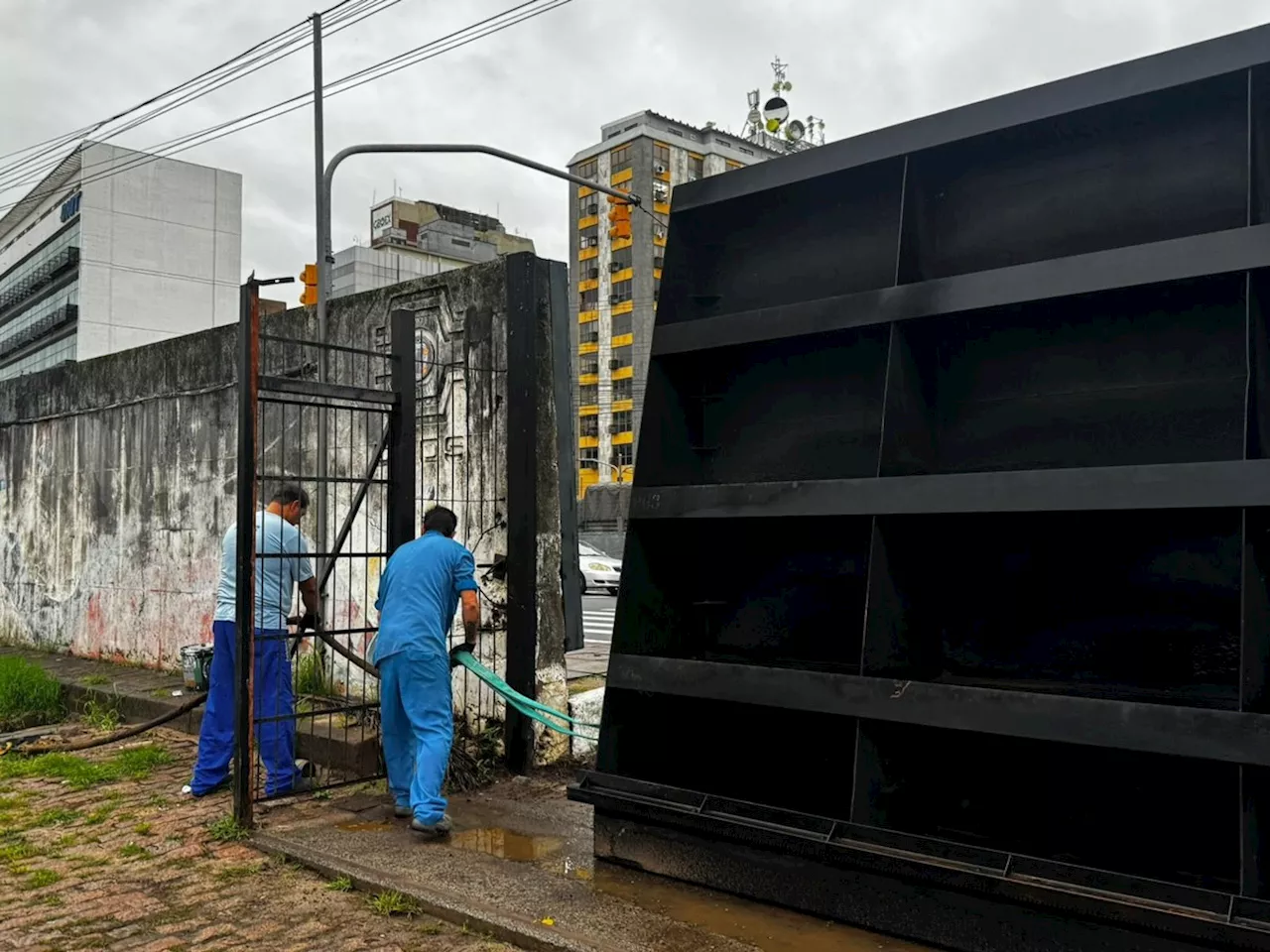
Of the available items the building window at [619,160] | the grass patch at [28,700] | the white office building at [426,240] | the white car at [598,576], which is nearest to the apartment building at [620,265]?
the building window at [619,160]

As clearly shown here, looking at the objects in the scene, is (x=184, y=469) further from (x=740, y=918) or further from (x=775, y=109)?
(x=775, y=109)

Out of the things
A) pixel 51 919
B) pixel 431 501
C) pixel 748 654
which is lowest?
pixel 51 919

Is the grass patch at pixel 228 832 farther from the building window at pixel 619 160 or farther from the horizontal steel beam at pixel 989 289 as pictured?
the building window at pixel 619 160

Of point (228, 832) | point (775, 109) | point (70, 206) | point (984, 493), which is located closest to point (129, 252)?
point (70, 206)

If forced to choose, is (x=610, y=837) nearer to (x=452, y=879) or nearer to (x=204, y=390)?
(x=452, y=879)

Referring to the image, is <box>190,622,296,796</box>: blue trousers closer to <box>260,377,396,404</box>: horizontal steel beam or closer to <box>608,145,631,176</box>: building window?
<box>260,377,396,404</box>: horizontal steel beam

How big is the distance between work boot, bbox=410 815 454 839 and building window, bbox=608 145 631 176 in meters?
66.2

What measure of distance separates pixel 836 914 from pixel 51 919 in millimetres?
3301

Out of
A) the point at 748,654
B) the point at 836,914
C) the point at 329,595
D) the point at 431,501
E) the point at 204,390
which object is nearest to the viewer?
the point at 836,914

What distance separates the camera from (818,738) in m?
4.91

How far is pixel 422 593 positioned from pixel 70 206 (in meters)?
52.1

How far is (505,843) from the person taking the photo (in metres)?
5.48

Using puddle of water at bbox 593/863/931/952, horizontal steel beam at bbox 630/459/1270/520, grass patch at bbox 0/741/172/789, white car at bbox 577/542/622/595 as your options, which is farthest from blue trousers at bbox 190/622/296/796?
white car at bbox 577/542/622/595

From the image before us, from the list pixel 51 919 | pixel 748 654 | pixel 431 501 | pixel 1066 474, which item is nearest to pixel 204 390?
pixel 431 501
